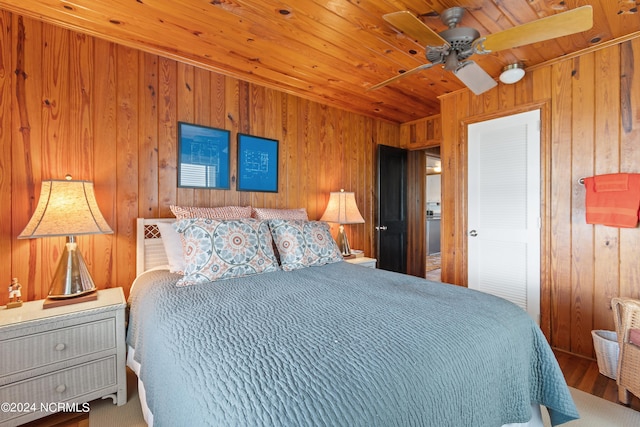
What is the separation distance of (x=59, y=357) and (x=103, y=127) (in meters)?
1.49

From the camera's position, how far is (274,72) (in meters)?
2.65

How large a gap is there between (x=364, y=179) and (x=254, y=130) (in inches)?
62.5

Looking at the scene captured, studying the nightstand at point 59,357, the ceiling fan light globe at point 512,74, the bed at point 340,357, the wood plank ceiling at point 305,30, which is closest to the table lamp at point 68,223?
the nightstand at point 59,357

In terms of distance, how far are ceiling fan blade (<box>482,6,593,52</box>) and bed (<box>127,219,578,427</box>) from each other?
1.36 metres

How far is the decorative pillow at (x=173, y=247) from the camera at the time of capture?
194 cm

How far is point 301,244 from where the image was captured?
2195 mm

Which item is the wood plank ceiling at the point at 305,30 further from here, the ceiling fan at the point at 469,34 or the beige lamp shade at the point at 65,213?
the beige lamp shade at the point at 65,213

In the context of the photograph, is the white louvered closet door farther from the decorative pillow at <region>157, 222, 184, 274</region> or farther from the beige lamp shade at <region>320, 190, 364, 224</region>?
the decorative pillow at <region>157, 222, 184, 274</region>

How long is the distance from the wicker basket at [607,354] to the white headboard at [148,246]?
3165mm

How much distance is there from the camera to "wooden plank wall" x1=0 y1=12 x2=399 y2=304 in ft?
5.94

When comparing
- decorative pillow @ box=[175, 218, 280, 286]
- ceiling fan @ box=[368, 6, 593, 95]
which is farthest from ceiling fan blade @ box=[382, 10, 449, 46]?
decorative pillow @ box=[175, 218, 280, 286]

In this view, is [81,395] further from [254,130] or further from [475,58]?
[475,58]

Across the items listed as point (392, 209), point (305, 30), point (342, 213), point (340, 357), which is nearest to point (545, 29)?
point (305, 30)

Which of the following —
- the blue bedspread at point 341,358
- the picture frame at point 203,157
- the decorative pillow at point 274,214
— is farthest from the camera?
the decorative pillow at point 274,214
